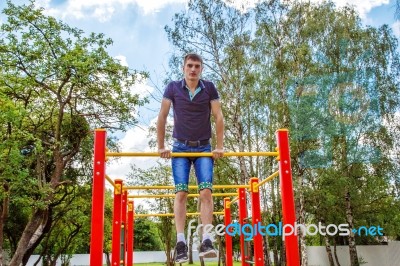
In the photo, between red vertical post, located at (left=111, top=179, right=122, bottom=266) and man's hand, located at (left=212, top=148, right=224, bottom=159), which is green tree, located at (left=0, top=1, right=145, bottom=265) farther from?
man's hand, located at (left=212, top=148, right=224, bottom=159)

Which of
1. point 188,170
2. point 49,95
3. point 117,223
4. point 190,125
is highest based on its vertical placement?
point 49,95

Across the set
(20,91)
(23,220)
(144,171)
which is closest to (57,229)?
(23,220)

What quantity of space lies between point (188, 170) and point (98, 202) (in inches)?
30.8

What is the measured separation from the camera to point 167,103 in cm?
353

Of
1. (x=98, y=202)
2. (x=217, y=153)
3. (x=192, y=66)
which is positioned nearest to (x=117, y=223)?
(x=98, y=202)

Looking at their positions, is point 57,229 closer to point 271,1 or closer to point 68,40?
point 68,40

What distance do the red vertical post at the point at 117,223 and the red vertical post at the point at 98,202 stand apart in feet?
5.62

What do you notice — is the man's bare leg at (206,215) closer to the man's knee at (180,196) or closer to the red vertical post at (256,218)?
the man's knee at (180,196)

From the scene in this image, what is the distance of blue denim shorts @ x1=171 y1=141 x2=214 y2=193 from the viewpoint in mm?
3314

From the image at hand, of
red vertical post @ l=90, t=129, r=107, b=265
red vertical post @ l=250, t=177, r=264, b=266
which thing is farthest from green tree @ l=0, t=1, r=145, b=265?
red vertical post @ l=90, t=129, r=107, b=265

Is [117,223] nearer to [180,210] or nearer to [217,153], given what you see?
[180,210]

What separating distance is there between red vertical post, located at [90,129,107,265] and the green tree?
9.55 m

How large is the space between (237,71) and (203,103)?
14490 mm

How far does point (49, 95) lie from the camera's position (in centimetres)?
1602
